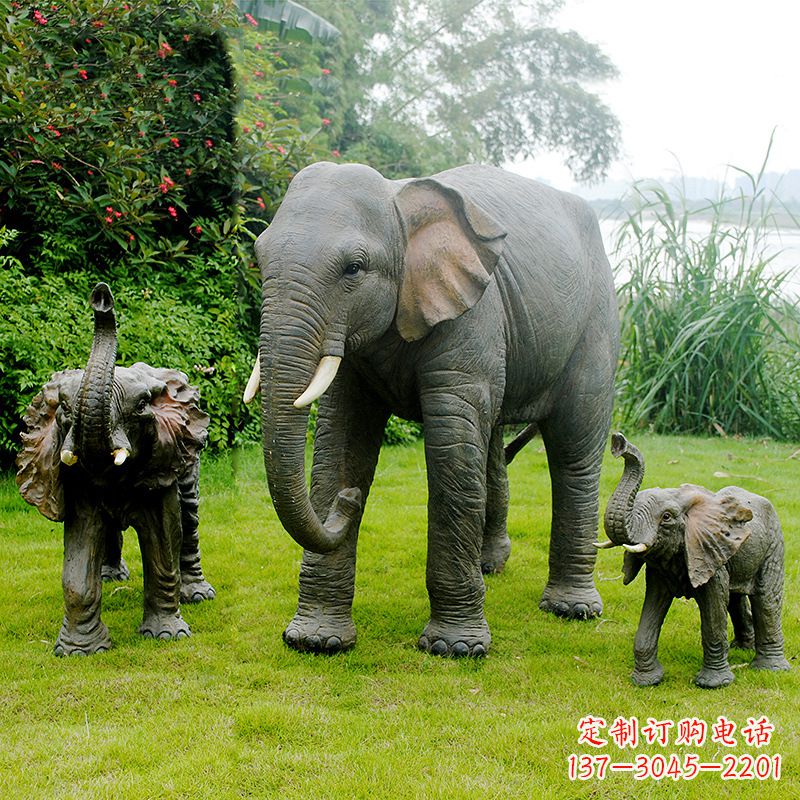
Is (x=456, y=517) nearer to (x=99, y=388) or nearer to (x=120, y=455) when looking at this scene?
(x=120, y=455)

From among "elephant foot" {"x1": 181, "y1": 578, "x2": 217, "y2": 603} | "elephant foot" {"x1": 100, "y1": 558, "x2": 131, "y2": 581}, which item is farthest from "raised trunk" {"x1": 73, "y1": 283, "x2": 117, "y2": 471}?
"elephant foot" {"x1": 100, "y1": 558, "x2": 131, "y2": 581}

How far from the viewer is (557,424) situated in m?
5.65

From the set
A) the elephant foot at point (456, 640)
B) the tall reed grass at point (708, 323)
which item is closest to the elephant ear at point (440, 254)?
the elephant foot at point (456, 640)

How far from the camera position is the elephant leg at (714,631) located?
14.5ft

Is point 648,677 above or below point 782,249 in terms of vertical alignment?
below

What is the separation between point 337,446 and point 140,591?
166 cm

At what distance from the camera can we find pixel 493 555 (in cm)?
655

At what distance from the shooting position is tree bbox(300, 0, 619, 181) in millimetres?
17469

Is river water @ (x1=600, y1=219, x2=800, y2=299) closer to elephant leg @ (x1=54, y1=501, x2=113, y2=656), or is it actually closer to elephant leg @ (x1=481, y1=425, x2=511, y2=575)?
elephant leg @ (x1=481, y1=425, x2=511, y2=575)

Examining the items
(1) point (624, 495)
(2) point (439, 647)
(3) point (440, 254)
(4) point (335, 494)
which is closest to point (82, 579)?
(4) point (335, 494)

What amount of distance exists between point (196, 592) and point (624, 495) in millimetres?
2727

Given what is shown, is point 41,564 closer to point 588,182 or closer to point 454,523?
point 454,523

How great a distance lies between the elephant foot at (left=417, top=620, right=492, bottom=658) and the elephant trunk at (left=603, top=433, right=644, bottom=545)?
1.13 meters

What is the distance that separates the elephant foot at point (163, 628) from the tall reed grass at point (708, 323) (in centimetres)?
756
